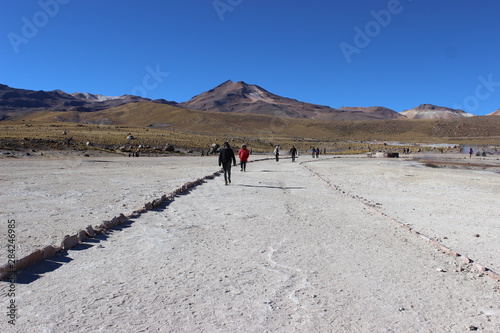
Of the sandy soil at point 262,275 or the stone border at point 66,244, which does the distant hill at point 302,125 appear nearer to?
the stone border at point 66,244

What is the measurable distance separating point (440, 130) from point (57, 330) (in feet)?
597

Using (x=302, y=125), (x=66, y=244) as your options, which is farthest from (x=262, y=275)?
(x=302, y=125)

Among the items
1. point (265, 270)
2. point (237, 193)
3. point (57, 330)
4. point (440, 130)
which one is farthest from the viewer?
point (440, 130)

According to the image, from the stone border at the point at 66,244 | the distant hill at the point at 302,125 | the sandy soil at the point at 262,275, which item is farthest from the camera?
the distant hill at the point at 302,125

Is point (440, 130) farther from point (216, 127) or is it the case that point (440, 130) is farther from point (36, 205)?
point (36, 205)

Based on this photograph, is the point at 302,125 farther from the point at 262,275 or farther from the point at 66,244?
the point at 262,275

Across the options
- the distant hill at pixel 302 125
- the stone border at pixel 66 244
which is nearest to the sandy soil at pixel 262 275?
the stone border at pixel 66 244

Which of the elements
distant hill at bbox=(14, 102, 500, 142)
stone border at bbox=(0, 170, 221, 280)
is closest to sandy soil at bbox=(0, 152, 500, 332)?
stone border at bbox=(0, 170, 221, 280)

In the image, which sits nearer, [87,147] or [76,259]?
[76,259]

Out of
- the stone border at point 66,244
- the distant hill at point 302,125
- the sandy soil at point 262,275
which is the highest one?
the distant hill at point 302,125

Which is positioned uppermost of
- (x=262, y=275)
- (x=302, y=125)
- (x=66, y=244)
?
(x=302, y=125)

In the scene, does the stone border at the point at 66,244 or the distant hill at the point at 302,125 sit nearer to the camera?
the stone border at the point at 66,244

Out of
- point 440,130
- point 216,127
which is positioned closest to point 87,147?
point 216,127

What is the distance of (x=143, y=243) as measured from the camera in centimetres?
612
